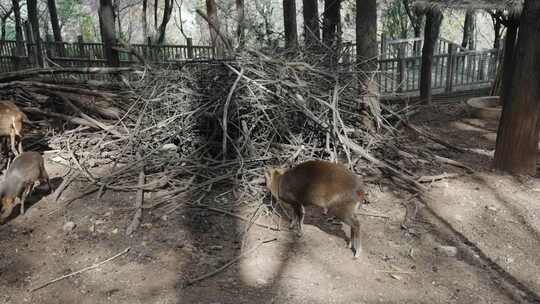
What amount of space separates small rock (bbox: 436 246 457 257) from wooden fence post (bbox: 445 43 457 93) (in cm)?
1031

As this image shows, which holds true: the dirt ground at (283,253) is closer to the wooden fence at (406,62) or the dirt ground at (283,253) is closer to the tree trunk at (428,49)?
the tree trunk at (428,49)

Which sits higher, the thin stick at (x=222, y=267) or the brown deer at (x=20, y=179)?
the brown deer at (x=20, y=179)

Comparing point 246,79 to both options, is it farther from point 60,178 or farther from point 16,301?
point 16,301

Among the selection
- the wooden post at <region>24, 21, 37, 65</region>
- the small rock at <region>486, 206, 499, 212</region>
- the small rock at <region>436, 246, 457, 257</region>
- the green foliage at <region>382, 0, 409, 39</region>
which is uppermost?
the green foliage at <region>382, 0, 409, 39</region>

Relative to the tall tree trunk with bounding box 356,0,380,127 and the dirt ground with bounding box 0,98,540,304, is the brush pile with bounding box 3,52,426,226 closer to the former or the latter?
the tall tree trunk with bounding box 356,0,380,127

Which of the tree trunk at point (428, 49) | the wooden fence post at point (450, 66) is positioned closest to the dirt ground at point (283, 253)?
the tree trunk at point (428, 49)

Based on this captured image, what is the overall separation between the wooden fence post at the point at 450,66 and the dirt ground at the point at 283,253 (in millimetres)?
8695

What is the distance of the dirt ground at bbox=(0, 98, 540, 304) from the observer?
137 inches

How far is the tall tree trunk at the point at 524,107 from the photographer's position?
525 cm

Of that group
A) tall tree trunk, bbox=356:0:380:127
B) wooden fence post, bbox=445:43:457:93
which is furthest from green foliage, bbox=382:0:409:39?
tall tree trunk, bbox=356:0:380:127

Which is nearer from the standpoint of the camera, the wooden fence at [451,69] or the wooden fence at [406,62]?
the wooden fence at [406,62]

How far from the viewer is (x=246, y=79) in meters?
5.48

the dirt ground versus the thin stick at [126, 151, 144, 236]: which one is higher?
the thin stick at [126, 151, 144, 236]

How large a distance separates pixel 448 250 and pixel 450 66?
10400 mm
